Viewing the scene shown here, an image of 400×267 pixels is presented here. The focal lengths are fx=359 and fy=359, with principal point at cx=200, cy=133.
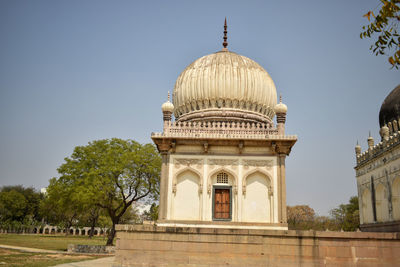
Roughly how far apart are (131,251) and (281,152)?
22.7 ft

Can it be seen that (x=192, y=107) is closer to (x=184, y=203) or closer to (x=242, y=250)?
(x=184, y=203)

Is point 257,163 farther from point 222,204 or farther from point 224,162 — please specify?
point 222,204

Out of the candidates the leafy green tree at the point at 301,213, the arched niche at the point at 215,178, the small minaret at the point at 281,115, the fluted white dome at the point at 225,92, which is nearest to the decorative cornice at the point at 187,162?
the arched niche at the point at 215,178

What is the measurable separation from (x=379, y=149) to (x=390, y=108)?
3.35m

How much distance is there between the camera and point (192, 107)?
1684 cm

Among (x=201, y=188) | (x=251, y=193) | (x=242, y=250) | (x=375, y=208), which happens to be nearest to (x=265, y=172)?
(x=251, y=193)

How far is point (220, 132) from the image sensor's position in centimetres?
1439

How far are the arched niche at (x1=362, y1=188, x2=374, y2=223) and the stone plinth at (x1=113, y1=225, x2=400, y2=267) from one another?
13859 millimetres

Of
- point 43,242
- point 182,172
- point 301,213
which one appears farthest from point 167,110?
point 301,213

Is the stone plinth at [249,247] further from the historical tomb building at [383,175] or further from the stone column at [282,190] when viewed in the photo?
the historical tomb building at [383,175]

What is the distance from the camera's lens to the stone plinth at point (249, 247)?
9688 millimetres

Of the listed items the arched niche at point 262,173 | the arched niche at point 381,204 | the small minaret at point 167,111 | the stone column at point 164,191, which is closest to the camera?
the stone column at point 164,191

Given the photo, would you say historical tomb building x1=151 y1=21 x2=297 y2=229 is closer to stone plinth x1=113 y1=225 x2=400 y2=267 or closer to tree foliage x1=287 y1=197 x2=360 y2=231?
stone plinth x1=113 y1=225 x2=400 y2=267

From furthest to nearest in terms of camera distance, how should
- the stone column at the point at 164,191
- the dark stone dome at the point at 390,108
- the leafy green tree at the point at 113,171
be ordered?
the leafy green tree at the point at 113,171
the dark stone dome at the point at 390,108
the stone column at the point at 164,191
